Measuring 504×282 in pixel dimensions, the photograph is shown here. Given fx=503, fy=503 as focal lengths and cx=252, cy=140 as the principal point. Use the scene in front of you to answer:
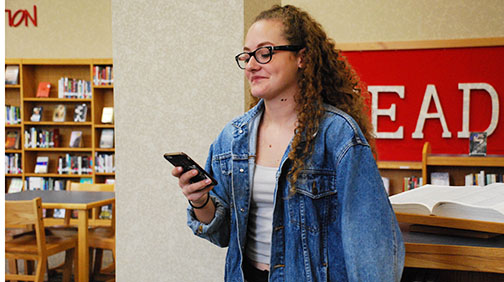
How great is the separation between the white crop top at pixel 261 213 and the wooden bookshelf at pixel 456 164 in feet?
7.79

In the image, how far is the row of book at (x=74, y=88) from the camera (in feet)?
23.4

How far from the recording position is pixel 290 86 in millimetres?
1441

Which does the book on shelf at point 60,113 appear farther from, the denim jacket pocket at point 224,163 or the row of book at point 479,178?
the denim jacket pocket at point 224,163

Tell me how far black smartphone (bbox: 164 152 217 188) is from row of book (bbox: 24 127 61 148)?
6378 millimetres

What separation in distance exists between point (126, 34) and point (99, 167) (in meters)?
5.11

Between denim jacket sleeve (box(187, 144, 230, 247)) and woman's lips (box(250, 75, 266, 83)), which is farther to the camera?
denim jacket sleeve (box(187, 144, 230, 247))

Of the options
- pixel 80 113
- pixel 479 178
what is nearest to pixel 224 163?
pixel 479 178

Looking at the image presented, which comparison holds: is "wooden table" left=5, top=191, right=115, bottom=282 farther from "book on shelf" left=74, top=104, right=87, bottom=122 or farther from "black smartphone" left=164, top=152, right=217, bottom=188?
"black smartphone" left=164, top=152, right=217, bottom=188

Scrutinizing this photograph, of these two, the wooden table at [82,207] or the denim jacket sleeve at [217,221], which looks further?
the wooden table at [82,207]

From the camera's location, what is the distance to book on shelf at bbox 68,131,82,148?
7.20 m

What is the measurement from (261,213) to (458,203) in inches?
21.8

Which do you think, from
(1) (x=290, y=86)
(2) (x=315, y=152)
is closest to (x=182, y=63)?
(1) (x=290, y=86)

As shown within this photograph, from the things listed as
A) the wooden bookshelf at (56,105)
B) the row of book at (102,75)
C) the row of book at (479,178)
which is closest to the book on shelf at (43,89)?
the wooden bookshelf at (56,105)

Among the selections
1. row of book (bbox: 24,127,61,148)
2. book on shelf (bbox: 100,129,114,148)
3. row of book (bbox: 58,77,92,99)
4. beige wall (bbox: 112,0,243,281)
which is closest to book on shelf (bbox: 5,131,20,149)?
row of book (bbox: 24,127,61,148)
